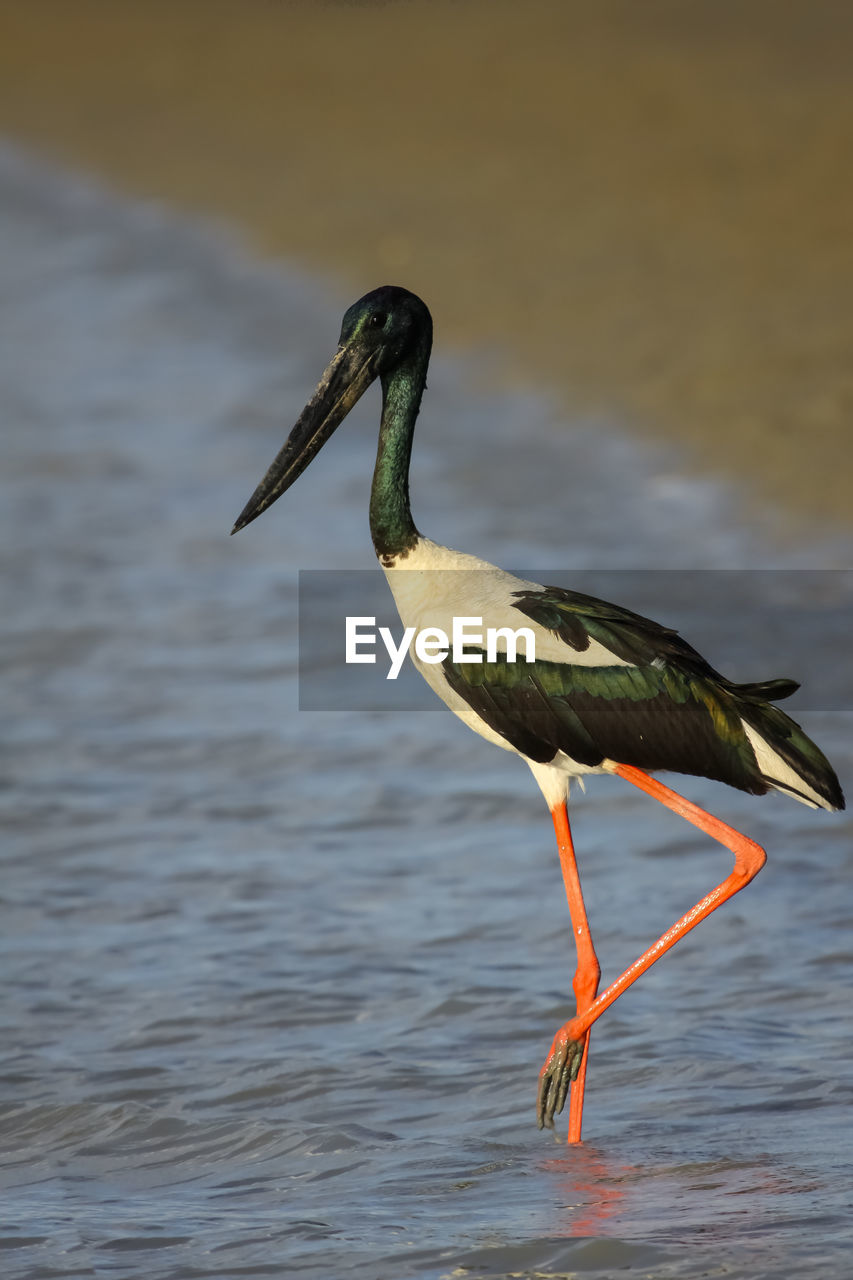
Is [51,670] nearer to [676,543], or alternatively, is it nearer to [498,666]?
[676,543]

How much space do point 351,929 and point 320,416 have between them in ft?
7.73

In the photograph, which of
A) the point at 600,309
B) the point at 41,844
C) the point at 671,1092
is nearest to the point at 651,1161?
the point at 671,1092

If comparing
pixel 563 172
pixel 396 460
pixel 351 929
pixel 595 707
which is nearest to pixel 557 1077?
pixel 595 707

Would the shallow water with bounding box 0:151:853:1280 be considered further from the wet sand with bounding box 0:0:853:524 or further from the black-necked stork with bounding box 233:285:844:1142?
the wet sand with bounding box 0:0:853:524

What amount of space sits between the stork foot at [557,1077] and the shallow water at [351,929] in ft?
0.39

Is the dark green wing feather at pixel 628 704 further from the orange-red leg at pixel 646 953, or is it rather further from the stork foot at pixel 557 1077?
the stork foot at pixel 557 1077

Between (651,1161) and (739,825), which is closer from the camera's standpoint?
(651,1161)

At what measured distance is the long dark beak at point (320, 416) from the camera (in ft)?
23.0

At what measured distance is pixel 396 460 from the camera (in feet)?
22.5

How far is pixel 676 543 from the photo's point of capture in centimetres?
1309

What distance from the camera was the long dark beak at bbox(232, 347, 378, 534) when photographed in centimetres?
701

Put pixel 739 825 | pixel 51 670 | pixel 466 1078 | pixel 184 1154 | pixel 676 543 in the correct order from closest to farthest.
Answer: pixel 184 1154
pixel 466 1078
pixel 739 825
pixel 51 670
pixel 676 543

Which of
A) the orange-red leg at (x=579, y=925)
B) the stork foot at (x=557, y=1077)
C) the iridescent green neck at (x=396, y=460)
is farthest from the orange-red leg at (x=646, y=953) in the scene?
the iridescent green neck at (x=396, y=460)

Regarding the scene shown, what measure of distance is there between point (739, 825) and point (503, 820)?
1.09 metres
